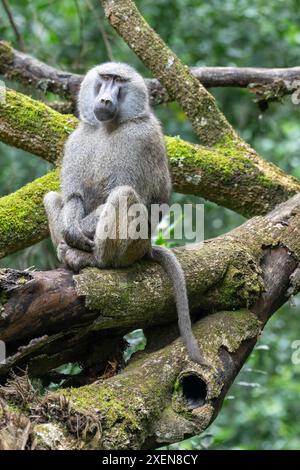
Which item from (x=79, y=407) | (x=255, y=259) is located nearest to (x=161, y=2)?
(x=255, y=259)

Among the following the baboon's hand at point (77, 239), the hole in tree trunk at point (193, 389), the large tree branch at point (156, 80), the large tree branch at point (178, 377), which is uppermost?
the large tree branch at point (156, 80)

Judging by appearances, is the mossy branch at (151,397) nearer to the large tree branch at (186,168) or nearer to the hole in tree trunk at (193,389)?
the hole in tree trunk at (193,389)

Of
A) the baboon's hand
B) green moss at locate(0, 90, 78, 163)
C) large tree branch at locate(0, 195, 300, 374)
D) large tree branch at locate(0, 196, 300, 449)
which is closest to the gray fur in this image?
the baboon's hand

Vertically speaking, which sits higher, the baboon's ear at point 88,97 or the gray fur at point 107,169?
the baboon's ear at point 88,97

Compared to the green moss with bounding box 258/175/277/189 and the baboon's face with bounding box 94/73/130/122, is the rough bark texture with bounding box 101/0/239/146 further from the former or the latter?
the baboon's face with bounding box 94/73/130/122

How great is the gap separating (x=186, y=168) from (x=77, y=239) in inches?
67.5

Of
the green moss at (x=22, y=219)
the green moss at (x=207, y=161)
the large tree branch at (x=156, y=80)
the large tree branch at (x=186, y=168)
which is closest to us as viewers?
the green moss at (x=22, y=219)

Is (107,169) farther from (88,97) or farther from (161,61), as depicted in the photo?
(161,61)

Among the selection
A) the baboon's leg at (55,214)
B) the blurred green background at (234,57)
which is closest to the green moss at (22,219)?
the baboon's leg at (55,214)

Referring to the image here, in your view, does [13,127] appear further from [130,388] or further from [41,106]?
[130,388]

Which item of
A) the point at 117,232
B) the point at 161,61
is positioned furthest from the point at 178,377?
the point at 161,61

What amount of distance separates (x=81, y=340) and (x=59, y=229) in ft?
2.62

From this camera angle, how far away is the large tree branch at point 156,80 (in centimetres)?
684

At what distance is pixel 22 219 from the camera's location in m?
5.51
